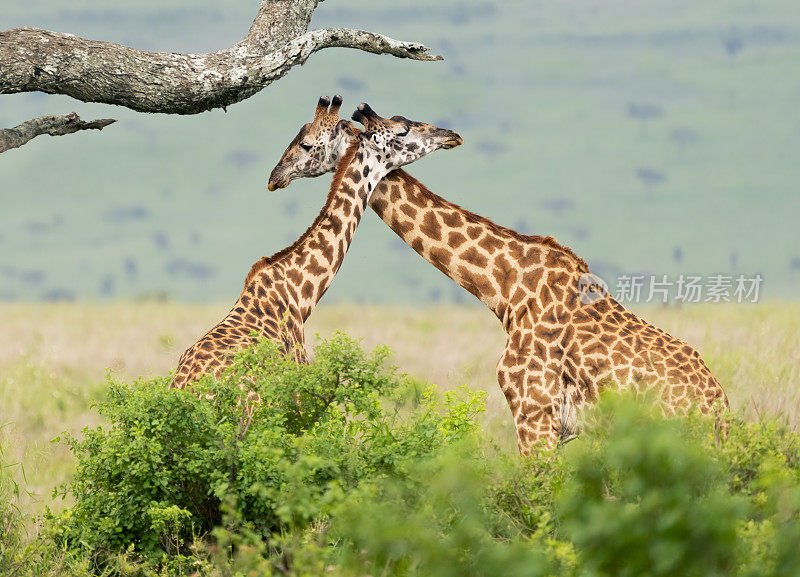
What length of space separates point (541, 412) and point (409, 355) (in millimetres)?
8007

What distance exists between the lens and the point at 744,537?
15.7ft

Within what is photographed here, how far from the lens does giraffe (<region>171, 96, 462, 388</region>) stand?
351 inches

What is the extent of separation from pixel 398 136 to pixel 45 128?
3.46 metres

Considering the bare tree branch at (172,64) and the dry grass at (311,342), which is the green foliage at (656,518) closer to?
the bare tree branch at (172,64)

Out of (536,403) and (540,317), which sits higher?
(540,317)

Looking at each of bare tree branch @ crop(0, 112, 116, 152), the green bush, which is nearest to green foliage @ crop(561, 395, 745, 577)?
the green bush

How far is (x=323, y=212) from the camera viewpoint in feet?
30.6

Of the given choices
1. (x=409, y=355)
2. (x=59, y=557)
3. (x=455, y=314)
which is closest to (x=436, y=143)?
(x=59, y=557)

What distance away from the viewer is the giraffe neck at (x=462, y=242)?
28.9 ft

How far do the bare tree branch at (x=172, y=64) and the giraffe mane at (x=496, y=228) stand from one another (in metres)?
1.79

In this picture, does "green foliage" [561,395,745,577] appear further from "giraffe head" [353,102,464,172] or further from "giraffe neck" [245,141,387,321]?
"giraffe head" [353,102,464,172]

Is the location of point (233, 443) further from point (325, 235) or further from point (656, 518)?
point (656, 518)

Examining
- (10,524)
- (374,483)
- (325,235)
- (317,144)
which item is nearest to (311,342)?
(325,235)

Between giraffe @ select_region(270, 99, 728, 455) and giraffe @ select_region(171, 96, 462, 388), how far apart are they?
0.18 m
